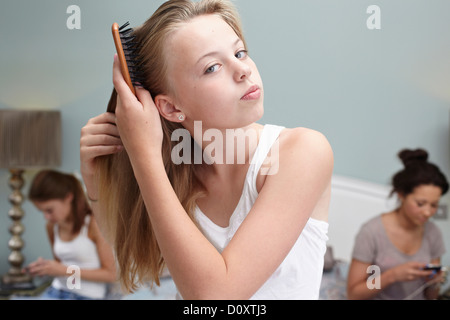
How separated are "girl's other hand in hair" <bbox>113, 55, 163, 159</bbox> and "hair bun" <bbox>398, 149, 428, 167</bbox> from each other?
1.67 metres

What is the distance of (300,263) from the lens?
0.72 metres

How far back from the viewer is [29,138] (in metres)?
2.10

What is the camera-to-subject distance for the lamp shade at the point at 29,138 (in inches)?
81.2

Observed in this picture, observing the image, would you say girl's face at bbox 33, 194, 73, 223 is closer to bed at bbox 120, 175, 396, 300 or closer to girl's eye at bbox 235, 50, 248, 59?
bed at bbox 120, 175, 396, 300

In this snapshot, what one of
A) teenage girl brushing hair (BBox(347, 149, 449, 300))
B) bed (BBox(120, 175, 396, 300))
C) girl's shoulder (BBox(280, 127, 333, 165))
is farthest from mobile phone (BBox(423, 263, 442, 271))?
girl's shoulder (BBox(280, 127, 333, 165))

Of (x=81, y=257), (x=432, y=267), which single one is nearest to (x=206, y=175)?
(x=81, y=257)

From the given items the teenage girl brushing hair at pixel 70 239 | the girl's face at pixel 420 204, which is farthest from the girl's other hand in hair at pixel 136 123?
the girl's face at pixel 420 204

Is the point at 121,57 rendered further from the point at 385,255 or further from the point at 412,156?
the point at 412,156

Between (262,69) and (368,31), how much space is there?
1.92 ft

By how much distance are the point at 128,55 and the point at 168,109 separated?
102mm

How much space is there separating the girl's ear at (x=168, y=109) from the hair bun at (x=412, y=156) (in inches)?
61.9

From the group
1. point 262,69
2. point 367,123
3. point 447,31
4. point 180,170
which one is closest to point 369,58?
point 367,123

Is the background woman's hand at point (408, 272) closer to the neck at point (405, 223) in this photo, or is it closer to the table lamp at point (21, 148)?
the neck at point (405, 223)
